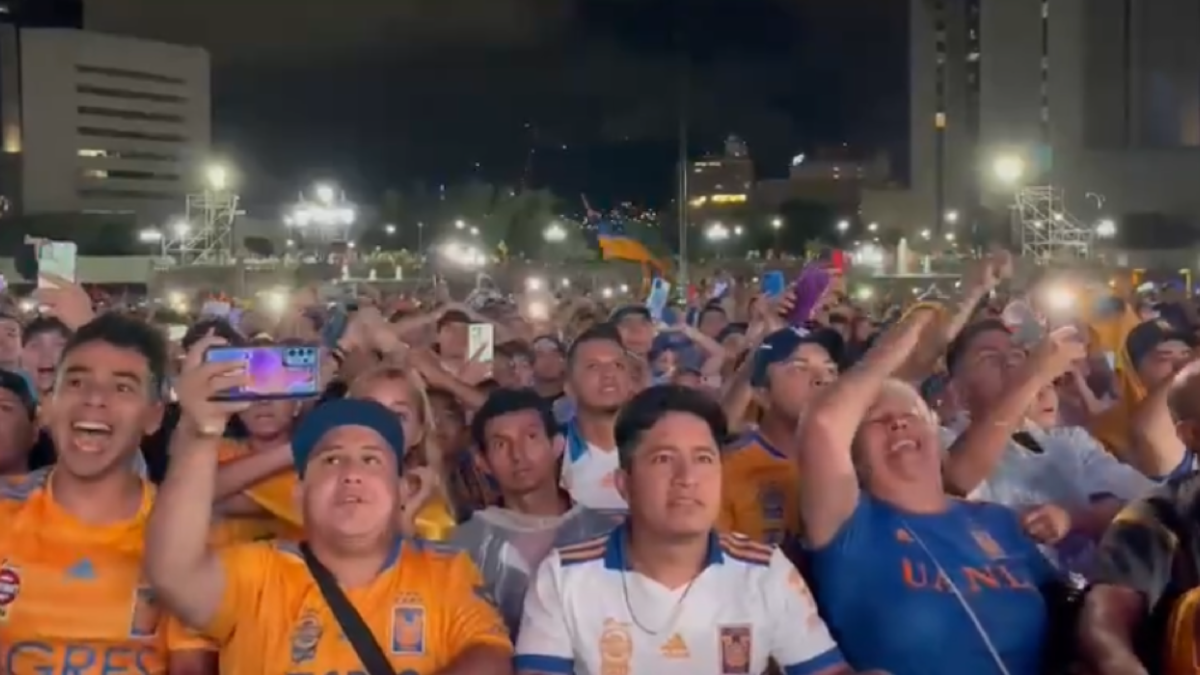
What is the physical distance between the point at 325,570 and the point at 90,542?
73 centimetres

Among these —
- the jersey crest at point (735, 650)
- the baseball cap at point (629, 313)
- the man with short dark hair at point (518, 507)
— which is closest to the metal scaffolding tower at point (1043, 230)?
the baseball cap at point (629, 313)

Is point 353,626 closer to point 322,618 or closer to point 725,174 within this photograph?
point 322,618

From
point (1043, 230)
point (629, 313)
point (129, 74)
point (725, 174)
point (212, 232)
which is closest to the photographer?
point (629, 313)

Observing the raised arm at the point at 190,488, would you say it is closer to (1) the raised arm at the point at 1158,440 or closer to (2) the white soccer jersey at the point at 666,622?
(2) the white soccer jersey at the point at 666,622

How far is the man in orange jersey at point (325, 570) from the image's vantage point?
3.80 metres

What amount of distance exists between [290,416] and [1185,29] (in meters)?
81.5

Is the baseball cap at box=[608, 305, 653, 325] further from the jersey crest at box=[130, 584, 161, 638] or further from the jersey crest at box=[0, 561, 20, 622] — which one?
the jersey crest at box=[0, 561, 20, 622]

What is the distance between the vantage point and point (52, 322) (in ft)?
26.0

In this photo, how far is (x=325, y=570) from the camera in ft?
13.1

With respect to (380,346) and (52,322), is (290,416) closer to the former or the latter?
(380,346)

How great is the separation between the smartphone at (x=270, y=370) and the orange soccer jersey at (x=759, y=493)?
199 centimetres

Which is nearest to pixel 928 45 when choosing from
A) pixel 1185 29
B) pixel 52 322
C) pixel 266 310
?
pixel 1185 29

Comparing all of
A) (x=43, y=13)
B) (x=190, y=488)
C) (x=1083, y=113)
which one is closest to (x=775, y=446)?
(x=190, y=488)

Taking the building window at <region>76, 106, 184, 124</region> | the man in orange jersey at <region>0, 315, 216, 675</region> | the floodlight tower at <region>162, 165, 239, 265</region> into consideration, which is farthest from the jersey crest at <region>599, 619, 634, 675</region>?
the building window at <region>76, 106, 184, 124</region>
